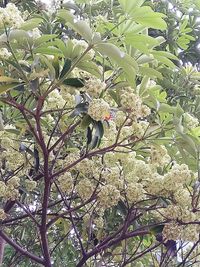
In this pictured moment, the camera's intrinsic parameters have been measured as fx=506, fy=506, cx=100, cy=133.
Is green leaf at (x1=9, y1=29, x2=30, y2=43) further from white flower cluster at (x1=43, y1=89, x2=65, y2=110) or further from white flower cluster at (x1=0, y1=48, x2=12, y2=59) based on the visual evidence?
white flower cluster at (x1=43, y1=89, x2=65, y2=110)

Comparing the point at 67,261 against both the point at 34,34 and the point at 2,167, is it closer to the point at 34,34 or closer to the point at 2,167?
the point at 2,167

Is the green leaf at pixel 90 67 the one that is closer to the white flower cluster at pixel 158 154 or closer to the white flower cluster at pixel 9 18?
the white flower cluster at pixel 9 18

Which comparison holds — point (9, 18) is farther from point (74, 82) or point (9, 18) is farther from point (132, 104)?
point (132, 104)

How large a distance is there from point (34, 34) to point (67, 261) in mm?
1883

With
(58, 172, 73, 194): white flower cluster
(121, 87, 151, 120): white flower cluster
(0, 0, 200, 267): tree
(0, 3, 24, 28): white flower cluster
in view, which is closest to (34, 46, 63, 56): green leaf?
(0, 0, 200, 267): tree

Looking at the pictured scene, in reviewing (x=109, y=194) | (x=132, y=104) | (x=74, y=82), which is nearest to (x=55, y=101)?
(x=74, y=82)

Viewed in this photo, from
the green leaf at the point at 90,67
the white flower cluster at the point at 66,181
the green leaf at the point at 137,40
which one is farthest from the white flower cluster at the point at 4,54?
the white flower cluster at the point at 66,181

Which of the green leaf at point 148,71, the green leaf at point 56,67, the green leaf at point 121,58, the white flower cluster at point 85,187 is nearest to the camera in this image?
the green leaf at point 121,58

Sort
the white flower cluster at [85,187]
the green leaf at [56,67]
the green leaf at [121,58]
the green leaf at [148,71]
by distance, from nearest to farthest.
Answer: the green leaf at [121,58] → the green leaf at [56,67] → the green leaf at [148,71] → the white flower cluster at [85,187]

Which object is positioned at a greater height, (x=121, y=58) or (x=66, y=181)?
(x=121, y=58)

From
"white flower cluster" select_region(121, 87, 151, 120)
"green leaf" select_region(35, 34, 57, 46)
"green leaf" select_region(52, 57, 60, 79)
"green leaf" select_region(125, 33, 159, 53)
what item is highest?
"green leaf" select_region(125, 33, 159, 53)

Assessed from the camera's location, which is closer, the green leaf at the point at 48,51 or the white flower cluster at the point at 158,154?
the green leaf at the point at 48,51

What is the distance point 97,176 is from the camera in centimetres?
172

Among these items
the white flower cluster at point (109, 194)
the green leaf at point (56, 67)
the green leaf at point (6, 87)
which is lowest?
the white flower cluster at point (109, 194)
